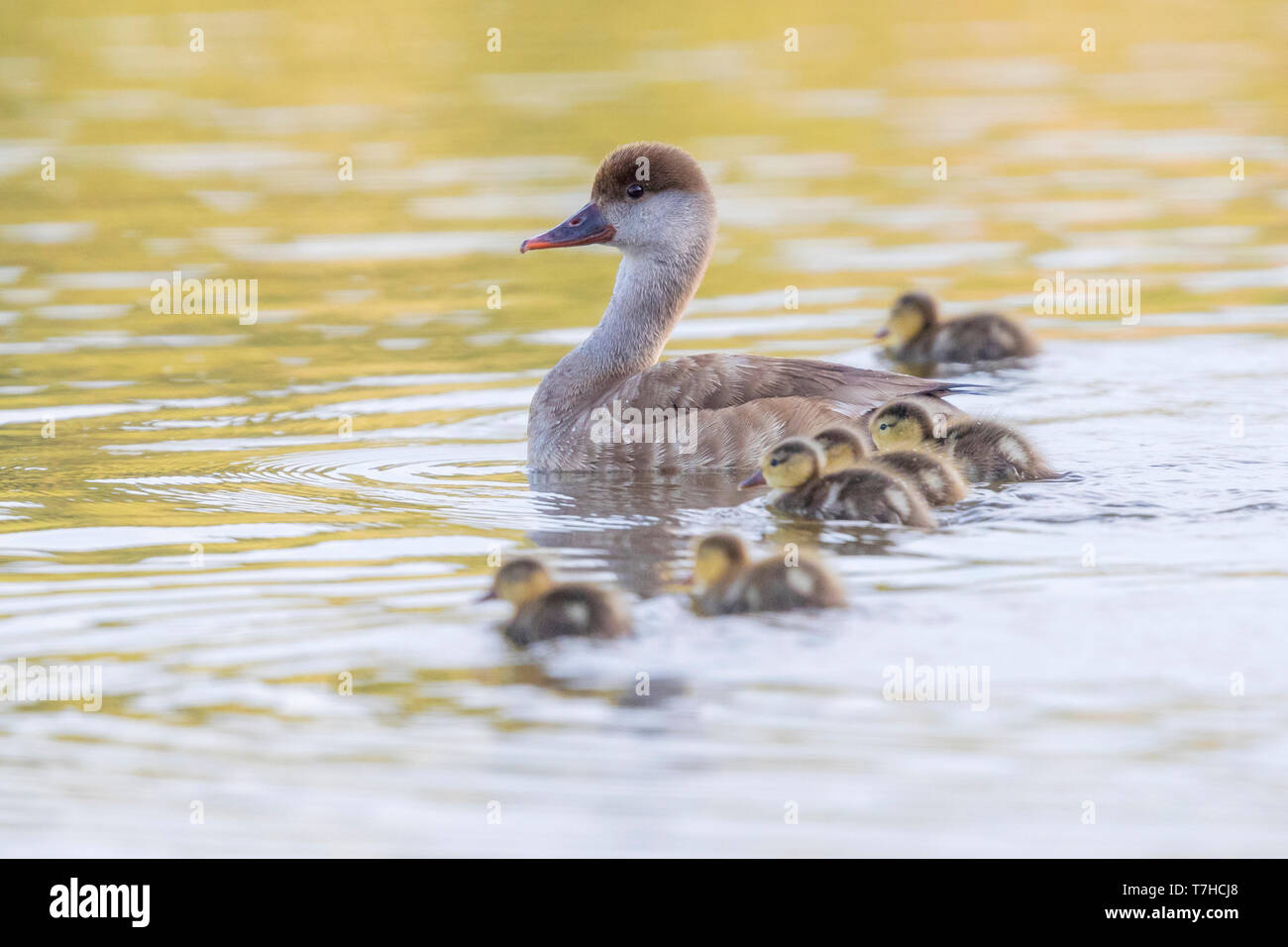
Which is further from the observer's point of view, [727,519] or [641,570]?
[727,519]

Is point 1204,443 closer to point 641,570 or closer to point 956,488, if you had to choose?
point 956,488

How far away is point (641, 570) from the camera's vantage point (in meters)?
6.91

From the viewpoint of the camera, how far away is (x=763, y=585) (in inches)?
243

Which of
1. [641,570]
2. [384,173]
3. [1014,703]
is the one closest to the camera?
[1014,703]

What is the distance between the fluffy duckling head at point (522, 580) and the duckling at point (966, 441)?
7.66ft

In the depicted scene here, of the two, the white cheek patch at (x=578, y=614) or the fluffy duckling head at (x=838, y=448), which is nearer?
the white cheek patch at (x=578, y=614)

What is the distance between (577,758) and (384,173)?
12908mm

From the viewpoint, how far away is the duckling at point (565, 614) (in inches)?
236

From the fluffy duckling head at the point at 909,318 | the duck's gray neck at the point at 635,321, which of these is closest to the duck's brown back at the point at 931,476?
the duck's gray neck at the point at 635,321

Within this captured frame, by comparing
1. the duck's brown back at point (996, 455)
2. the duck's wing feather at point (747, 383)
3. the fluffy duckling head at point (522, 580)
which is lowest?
the fluffy duckling head at point (522, 580)

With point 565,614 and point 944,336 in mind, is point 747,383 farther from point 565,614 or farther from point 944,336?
point 944,336

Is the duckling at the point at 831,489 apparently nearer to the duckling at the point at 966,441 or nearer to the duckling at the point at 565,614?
the duckling at the point at 966,441

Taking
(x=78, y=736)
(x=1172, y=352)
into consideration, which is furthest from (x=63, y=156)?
(x=78, y=736)

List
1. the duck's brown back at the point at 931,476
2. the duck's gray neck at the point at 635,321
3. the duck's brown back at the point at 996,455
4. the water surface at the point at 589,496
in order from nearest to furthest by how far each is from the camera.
A: the water surface at the point at 589,496 < the duck's brown back at the point at 931,476 < the duck's brown back at the point at 996,455 < the duck's gray neck at the point at 635,321
